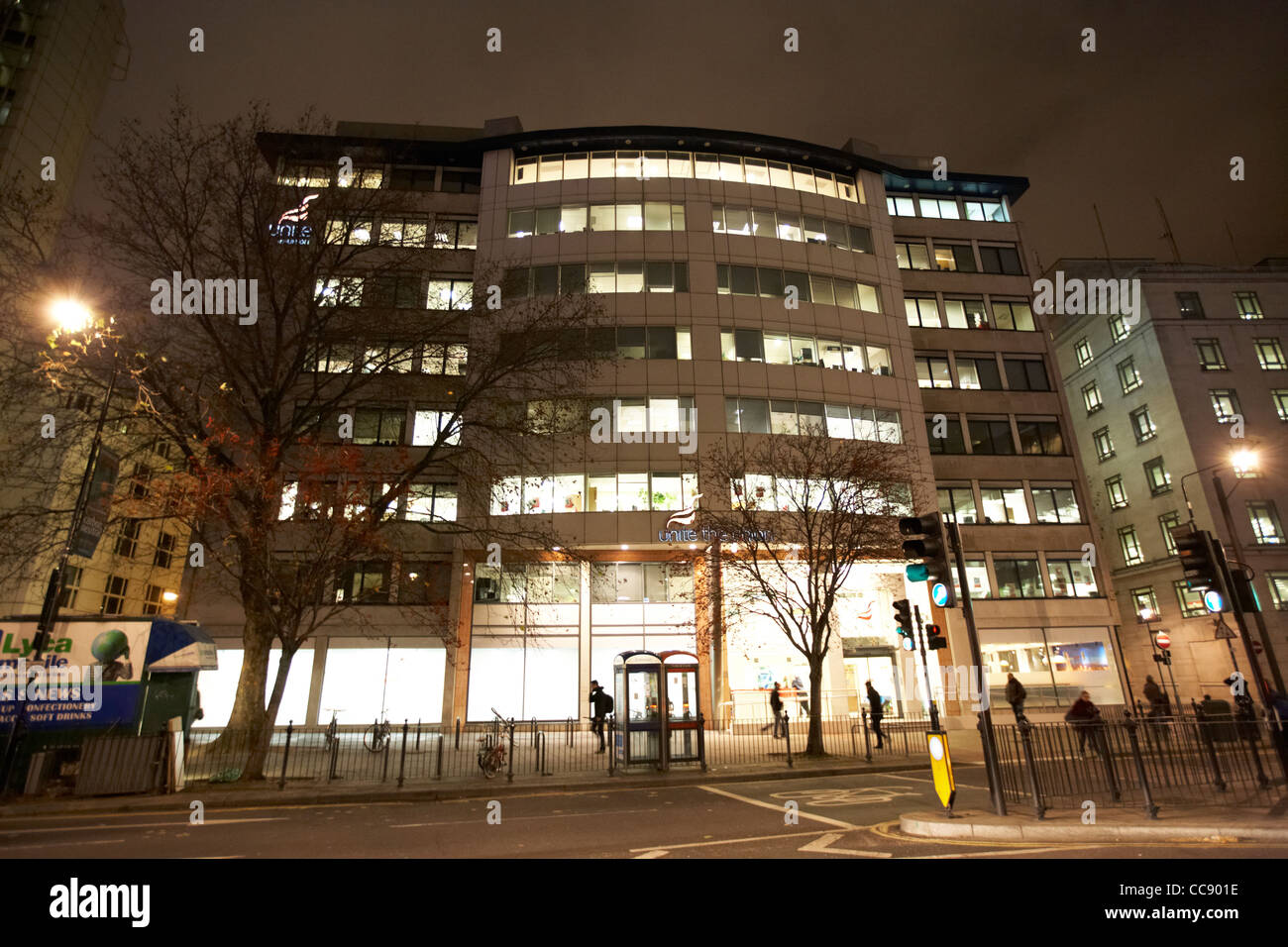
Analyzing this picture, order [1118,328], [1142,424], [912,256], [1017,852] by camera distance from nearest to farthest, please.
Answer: [1017,852], [912,256], [1142,424], [1118,328]

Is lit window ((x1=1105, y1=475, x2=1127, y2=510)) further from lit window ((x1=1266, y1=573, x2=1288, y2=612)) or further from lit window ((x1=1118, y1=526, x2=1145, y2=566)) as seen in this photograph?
lit window ((x1=1266, y1=573, x2=1288, y2=612))

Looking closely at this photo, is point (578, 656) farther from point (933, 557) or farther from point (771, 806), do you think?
point (933, 557)

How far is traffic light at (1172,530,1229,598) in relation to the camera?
36.1ft

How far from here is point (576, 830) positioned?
9.53 meters

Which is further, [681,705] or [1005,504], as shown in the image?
[1005,504]

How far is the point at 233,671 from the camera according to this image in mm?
27047

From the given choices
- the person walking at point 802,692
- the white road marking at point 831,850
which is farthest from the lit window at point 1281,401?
the white road marking at point 831,850

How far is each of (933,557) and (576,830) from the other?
709cm

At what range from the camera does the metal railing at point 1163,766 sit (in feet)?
31.6

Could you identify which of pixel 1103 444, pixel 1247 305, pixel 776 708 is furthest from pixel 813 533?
pixel 1247 305

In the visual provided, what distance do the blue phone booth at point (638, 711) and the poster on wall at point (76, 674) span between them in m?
11.8

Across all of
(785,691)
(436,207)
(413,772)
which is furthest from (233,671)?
(436,207)

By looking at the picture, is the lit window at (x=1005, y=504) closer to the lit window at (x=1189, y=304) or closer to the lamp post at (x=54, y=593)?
the lit window at (x=1189, y=304)

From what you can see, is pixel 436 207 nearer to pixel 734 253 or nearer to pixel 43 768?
pixel 734 253
